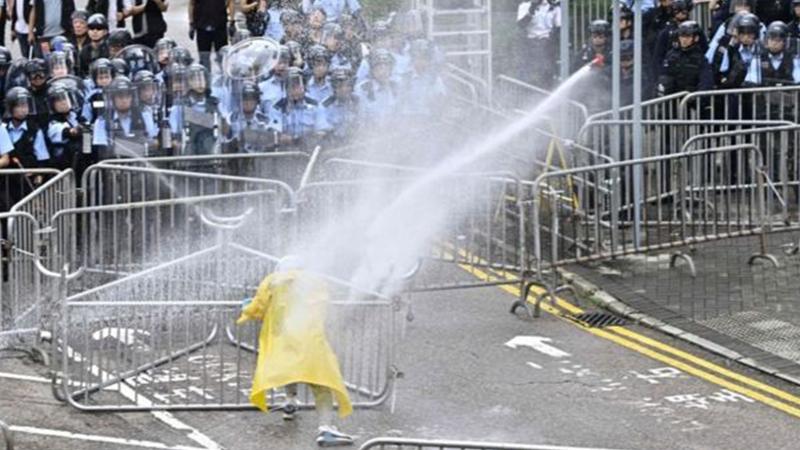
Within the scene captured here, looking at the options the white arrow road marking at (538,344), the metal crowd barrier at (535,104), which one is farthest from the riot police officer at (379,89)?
the white arrow road marking at (538,344)

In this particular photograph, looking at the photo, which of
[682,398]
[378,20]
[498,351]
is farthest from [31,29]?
[682,398]

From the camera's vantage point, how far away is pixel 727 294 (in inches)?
706

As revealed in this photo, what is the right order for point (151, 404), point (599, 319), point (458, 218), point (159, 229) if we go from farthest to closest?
→ point (458, 218)
point (599, 319)
point (159, 229)
point (151, 404)

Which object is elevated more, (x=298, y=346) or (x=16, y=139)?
(x=16, y=139)

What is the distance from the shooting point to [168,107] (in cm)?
2106

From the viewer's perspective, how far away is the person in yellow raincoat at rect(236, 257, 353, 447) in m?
13.9

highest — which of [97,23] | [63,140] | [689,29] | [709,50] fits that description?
[97,23]

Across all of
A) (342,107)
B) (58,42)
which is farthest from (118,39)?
(342,107)

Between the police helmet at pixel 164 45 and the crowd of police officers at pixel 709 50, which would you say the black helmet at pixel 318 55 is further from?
the crowd of police officers at pixel 709 50

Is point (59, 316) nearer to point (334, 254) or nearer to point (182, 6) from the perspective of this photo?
point (334, 254)

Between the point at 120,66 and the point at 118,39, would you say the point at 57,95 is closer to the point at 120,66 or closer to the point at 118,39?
the point at 120,66

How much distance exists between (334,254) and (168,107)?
4.75 m

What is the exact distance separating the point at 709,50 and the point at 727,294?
5373mm

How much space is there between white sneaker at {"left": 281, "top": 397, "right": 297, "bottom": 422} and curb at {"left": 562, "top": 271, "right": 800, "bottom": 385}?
3.52 meters
